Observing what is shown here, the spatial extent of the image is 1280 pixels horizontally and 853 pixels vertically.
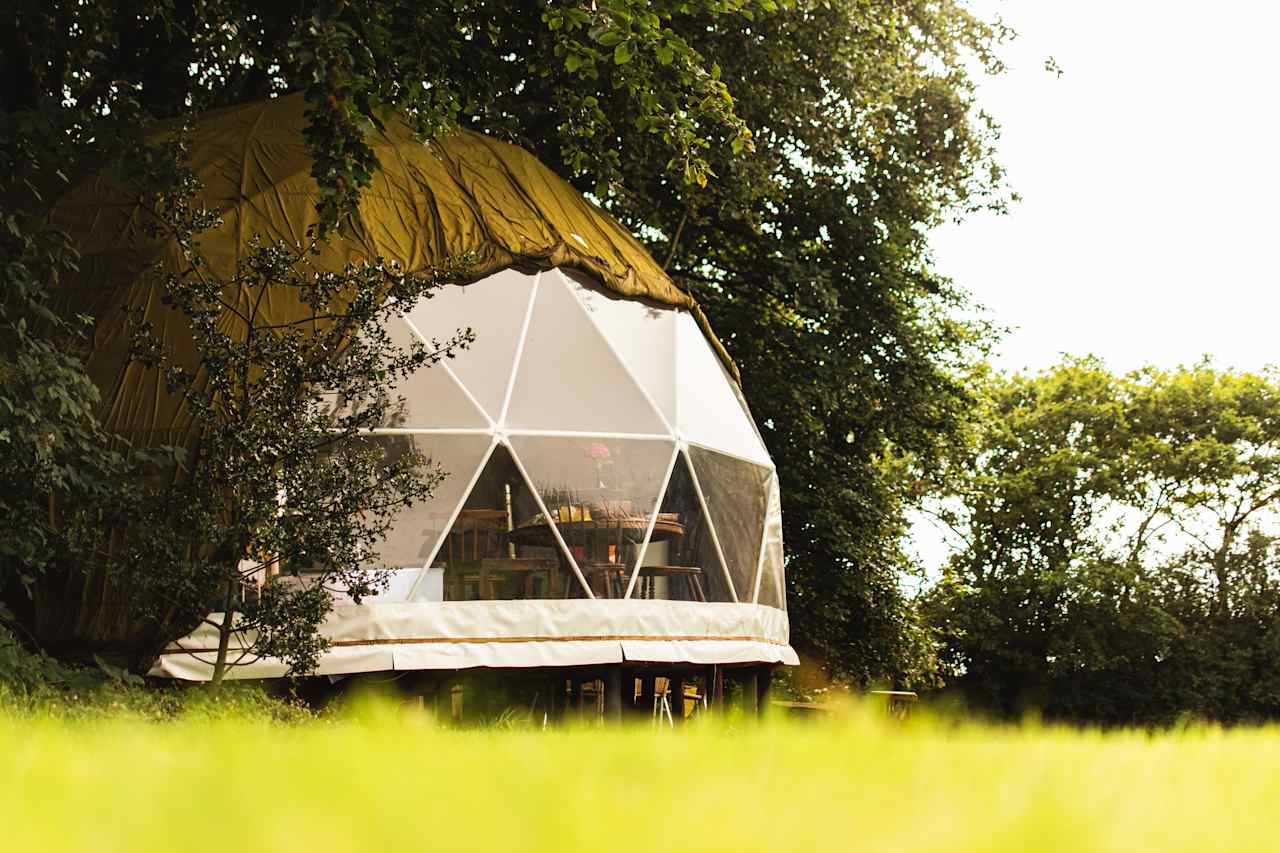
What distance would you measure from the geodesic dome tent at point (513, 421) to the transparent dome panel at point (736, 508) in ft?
0.09

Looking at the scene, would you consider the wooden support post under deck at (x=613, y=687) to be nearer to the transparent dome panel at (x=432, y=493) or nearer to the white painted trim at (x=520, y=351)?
the transparent dome panel at (x=432, y=493)

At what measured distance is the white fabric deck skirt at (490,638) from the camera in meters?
9.45

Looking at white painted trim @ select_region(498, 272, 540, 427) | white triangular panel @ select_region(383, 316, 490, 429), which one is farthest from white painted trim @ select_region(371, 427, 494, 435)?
white painted trim @ select_region(498, 272, 540, 427)

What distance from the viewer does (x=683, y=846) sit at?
2.48ft

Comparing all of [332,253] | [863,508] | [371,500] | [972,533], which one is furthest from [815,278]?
[972,533]

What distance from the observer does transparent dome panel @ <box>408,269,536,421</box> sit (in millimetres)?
10641

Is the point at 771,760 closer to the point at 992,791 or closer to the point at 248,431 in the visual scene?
the point at 992,791

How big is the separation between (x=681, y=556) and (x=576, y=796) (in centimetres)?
1043

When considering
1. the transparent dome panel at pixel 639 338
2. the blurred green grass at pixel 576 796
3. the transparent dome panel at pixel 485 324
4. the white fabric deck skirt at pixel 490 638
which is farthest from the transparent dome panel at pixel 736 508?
the blurred green grass at pixel 576 796

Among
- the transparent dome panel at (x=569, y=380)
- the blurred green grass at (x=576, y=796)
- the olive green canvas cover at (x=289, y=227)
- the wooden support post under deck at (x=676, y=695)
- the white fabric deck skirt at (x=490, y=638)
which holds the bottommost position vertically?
the wooden support post under deck at (x=676, y=695)

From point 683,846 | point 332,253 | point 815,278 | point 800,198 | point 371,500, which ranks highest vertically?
point 800,198

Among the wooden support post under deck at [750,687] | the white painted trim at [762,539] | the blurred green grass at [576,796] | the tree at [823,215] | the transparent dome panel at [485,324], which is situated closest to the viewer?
the blurred green grass at [576,796]

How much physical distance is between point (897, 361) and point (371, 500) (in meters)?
10.3

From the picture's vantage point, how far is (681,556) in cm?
1123
